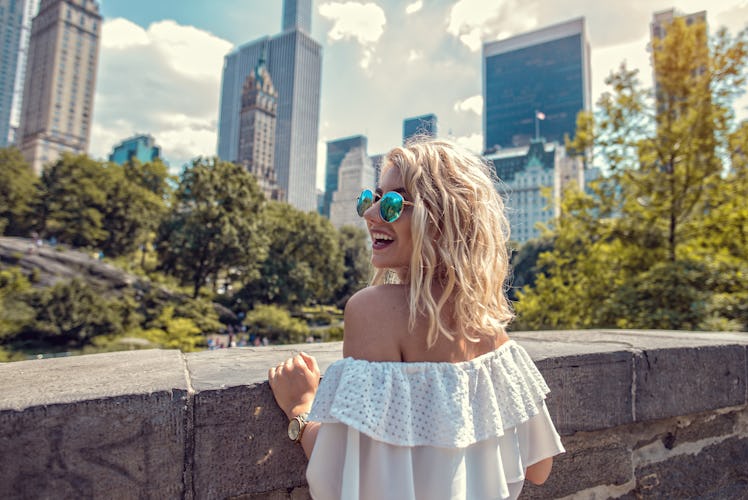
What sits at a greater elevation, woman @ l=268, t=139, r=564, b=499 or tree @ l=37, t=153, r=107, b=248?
tree @ l=37, t=153, r=107, b=248

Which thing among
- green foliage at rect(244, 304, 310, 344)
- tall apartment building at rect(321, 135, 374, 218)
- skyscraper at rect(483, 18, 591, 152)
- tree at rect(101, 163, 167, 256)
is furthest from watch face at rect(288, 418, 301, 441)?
tall apartment building at rect(321, 135, 374, 218)

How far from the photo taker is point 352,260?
2076 inches

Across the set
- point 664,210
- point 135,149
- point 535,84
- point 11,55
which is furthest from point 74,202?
point 11,55

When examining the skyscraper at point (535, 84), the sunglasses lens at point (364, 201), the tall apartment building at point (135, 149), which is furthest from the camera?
the tall apartment building at point (135, 149)

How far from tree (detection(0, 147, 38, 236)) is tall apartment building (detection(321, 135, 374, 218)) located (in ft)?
387

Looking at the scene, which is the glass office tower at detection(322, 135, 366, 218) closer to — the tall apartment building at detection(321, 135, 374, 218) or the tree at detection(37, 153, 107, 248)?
the tall apartment building at detection(321, 135, 374, 218)

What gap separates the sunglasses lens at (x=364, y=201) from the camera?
1.32 metres

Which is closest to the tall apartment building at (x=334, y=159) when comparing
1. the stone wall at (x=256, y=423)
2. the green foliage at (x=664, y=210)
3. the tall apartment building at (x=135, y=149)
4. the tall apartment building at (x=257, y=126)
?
the tall apartment building at (x=257, y=126)

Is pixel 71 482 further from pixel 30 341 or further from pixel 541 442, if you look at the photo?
pixel 30 341

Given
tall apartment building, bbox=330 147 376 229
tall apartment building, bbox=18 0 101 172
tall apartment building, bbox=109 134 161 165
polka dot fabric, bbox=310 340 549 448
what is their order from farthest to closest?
tall apartment building, bbox=109 134 161 165, tall apartment building, bbox=330 147 376 229, tall apartment building, bbox=18 0 101 172, polka dot fabric, bbox=310 340 549 448

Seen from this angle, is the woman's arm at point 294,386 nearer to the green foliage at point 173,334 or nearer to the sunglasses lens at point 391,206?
the sunglasses lens at point 391,206

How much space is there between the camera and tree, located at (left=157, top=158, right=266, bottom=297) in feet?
101

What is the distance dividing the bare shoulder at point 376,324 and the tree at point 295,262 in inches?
1339

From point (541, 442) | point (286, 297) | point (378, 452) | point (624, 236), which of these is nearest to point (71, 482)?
point (378, 452)
